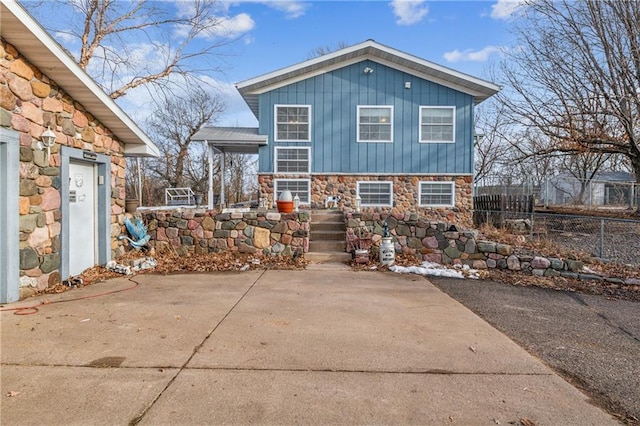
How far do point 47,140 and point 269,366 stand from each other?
4.70 metres

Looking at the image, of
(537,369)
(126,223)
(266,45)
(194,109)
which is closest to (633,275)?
(537,369)

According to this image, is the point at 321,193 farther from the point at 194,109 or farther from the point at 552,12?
the point at 194,109

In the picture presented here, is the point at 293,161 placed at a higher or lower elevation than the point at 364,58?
lower

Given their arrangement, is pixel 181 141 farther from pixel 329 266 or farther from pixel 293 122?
pixel 329 266

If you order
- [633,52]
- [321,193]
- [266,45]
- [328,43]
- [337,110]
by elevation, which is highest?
[328,43]

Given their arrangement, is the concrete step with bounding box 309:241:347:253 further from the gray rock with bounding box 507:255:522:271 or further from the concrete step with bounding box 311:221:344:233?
the gray rock with bounding box 507:255:522:271

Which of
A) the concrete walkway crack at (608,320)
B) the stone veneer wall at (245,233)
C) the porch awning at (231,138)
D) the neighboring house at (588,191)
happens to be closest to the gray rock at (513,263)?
the concrete walkway crack at (608,320)

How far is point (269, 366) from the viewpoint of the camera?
3051 millimetres

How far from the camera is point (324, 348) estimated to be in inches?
135

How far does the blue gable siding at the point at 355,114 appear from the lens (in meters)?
13.5

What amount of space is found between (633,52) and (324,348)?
44.3 ft

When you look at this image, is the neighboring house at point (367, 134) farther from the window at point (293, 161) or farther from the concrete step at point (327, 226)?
the concrete step at point (327, 226)

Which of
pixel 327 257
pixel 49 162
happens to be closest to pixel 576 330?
pixel 327 257

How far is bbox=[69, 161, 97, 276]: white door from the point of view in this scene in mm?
6043
